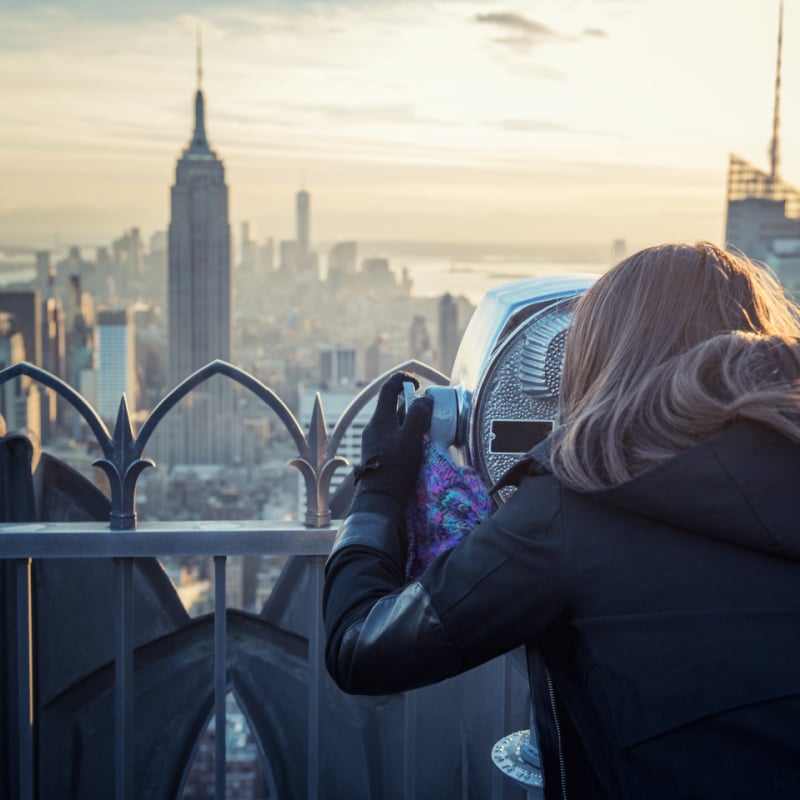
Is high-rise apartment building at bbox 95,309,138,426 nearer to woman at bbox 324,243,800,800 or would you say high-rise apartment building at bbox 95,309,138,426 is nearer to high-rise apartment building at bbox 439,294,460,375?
high-rise apartment building at bbox 439,294,460,375

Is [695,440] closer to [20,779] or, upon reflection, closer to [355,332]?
[20,779]

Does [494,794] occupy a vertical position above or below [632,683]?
below

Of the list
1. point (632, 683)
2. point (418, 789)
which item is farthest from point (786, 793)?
point (418, 789)

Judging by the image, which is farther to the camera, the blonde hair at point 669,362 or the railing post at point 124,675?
the railing post at point 124,675

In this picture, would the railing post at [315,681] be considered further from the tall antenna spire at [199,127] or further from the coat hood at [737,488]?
the tall antenna spire at [199,127]

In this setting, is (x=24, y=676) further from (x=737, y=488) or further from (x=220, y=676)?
(x=737, y=488)

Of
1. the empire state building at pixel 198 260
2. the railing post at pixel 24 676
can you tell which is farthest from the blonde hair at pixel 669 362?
the empire state building at pixel 198 260

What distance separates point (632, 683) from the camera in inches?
48.4

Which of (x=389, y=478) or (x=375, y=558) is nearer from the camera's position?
(x=375, y=558)

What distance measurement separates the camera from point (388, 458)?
1.58 metres

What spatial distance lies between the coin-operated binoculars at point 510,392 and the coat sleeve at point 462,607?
42cm

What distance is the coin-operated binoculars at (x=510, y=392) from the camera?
1.77 m

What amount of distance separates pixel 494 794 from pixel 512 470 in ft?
4.51

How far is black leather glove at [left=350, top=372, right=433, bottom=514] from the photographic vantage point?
155 cm
